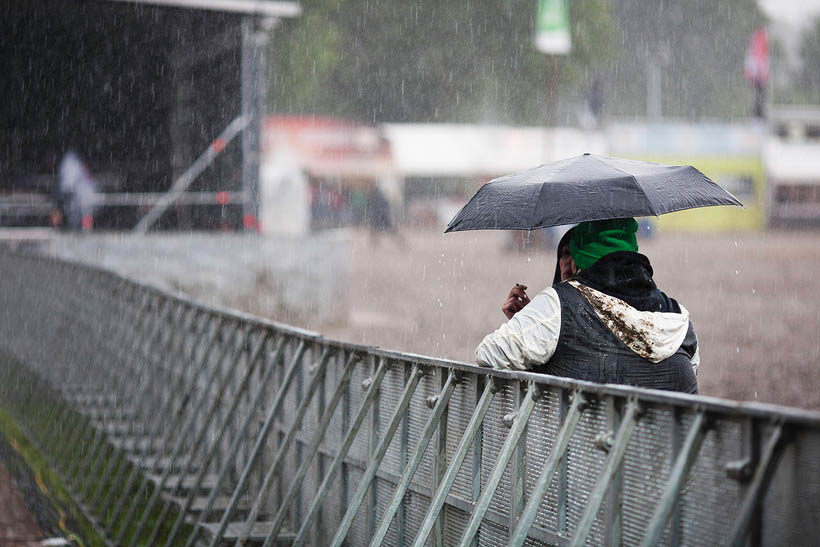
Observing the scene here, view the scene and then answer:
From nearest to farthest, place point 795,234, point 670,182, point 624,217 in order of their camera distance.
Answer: point 624,217, point 670,182, point 795,234

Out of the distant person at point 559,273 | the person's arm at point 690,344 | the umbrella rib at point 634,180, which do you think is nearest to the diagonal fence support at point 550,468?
the person's arm at point 690,344

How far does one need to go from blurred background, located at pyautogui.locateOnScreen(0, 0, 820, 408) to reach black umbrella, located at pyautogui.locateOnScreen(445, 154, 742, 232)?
8.30 feet

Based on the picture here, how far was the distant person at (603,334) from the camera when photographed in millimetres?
3771

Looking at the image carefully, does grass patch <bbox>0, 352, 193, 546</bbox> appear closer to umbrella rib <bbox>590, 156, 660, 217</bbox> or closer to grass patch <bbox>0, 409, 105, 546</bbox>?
grass patch <bbox>0, 409, 105, 546</bbox>

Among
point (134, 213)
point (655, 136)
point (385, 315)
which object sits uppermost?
point (655, 136)

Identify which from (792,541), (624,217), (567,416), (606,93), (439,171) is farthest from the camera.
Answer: (606,93)

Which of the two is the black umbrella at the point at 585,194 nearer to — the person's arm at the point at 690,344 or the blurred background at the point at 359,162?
the person's arm at the point at 690,344

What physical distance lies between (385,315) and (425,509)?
12984mm

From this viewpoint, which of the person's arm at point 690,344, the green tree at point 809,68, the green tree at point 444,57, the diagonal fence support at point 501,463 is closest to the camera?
the diagonal fence support at point 501,463

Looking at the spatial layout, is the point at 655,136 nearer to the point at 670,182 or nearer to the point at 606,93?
the point at 606,93

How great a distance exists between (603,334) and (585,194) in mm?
635

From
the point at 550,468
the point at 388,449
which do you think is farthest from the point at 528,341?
the point at 388,449

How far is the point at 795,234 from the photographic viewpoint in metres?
43.0

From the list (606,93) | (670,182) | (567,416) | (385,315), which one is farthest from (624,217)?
(606,93)
